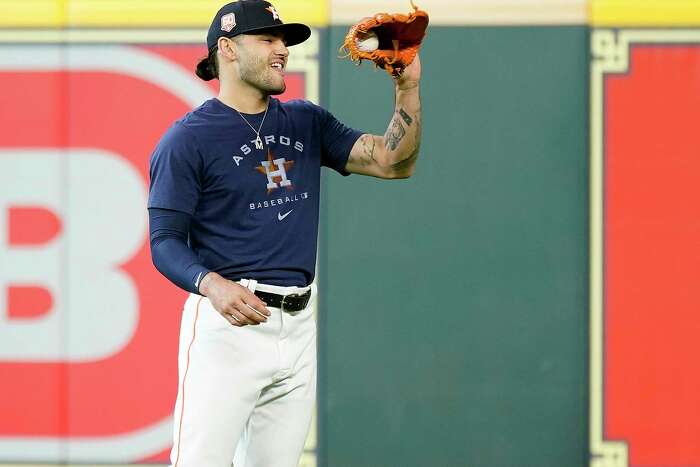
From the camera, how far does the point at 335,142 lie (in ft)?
10.2

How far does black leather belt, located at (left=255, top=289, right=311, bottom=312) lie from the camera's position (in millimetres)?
2873

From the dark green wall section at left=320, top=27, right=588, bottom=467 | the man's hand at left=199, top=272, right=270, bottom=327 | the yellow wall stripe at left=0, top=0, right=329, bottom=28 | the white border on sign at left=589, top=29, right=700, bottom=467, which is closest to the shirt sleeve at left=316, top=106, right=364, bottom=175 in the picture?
the man's hand at left=199, top=272, right=270, bottom=327

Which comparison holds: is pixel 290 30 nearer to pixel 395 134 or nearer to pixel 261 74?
pixel 261 74

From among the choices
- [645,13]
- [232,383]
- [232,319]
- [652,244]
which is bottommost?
[232,383]

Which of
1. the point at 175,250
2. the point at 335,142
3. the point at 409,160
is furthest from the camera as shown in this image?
the point at 335,142

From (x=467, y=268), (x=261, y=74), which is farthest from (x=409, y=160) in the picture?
(x=467, y=268)

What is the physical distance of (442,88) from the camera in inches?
165

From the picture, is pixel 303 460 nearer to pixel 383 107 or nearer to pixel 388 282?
pixel 388 282

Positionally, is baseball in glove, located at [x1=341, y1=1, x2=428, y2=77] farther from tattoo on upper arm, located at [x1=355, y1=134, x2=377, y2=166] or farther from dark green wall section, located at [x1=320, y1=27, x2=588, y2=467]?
dark green wall section, located at [x1=320, y1=27, x2=588, y2=467]

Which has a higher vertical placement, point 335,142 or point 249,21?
point 249,21

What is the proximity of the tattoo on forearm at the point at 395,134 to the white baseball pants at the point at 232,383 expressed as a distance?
0.45m

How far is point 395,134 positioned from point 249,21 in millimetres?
484

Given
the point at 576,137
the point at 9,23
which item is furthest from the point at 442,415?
the point at 9,23

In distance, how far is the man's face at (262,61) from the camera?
2939 mm
